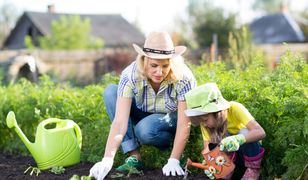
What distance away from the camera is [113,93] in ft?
12.7

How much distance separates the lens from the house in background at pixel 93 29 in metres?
A: 31.8

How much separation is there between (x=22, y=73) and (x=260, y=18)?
28.3 meters

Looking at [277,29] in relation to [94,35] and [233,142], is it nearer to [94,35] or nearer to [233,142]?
[94,35]

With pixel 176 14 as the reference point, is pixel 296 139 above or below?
above

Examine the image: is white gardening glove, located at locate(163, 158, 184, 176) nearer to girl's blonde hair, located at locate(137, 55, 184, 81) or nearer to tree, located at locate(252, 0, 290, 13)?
girl's blonde hair, located at locate(137, 55, 184, 81)

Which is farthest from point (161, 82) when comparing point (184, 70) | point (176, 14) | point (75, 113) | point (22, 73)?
point (176, 14)

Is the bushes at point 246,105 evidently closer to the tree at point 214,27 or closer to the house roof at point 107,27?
the tree at point 214,27

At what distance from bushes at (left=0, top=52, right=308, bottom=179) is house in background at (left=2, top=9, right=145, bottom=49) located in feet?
85.7

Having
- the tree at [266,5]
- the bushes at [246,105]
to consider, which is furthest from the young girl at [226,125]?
the tree at [266,5]

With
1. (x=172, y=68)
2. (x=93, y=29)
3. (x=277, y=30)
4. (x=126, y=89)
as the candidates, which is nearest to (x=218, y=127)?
(x=172, y=68)

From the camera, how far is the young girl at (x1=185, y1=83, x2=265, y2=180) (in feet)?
9.98

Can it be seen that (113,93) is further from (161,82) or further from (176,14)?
(176,14)

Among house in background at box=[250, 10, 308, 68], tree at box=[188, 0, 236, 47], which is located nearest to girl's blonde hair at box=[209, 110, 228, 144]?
tree at box=[188, 0, 236, 47]

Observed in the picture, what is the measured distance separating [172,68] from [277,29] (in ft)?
107
